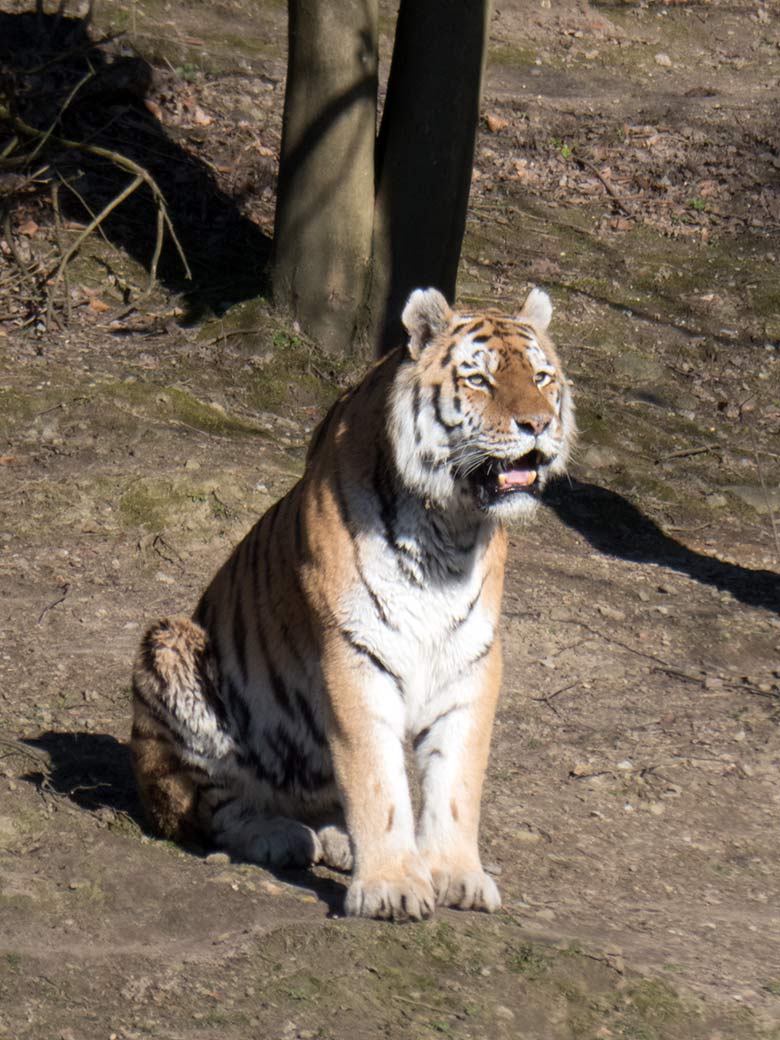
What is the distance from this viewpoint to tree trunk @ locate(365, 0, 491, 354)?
26.6 ft

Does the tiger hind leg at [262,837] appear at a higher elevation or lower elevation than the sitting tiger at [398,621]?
lower

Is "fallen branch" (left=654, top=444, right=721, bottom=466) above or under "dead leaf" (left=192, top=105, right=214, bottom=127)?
under

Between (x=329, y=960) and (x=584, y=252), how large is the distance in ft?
26.7

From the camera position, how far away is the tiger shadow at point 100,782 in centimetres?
407

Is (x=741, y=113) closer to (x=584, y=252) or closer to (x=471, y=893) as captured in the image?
(x=584, y=252)

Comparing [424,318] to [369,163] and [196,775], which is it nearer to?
[196,775]

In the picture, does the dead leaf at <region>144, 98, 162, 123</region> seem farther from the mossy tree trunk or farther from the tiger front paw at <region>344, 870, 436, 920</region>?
the tiger front paw at <region>344, 870, 436, 920</region>

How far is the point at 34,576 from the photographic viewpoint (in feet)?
21.2

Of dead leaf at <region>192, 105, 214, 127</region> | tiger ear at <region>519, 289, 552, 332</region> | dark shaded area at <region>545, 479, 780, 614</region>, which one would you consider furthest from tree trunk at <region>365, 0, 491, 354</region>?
tiger ear at <region>519, 289, 552, 332</region>

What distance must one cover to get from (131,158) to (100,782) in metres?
6.24

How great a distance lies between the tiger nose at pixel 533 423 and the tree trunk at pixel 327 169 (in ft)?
16.0

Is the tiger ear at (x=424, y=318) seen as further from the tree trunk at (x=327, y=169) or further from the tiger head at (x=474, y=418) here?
the tree trunk at (x=327, y=169)

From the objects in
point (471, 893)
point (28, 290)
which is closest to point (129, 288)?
point (28, 290)

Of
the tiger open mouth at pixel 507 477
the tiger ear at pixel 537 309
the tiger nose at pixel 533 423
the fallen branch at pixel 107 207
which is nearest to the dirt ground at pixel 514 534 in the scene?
the fallen branch at pixel 107 207
